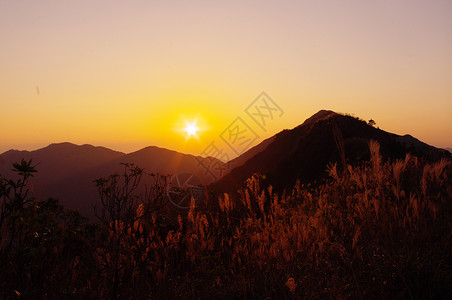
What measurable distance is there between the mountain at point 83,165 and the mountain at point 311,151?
3654 cm

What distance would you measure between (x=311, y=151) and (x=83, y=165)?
97.7m

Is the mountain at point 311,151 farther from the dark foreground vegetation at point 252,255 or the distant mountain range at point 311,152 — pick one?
the dark foreground vegetation at point 252,255

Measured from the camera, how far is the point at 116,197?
4402mm

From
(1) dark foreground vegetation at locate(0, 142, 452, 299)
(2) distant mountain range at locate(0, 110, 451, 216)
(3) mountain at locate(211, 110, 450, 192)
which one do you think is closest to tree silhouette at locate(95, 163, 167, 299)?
(1) dark foreground vegetation at locate(0, 142, 452, 299)

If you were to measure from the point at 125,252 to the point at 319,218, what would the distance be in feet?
7.37

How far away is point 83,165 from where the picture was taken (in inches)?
4193

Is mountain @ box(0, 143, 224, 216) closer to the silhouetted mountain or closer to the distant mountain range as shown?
Answer: the silhouetted mountain

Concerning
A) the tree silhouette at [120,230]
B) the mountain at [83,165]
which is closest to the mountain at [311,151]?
the tree silhouette at [120,230]

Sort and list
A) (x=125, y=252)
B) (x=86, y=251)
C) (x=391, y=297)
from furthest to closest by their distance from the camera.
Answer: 1. (x=86, y=251)
2. (x=125, y=252)
3. (x=391, y=297)

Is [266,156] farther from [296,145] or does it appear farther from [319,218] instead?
[319,218]

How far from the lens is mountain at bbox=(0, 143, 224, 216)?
74.7 meters

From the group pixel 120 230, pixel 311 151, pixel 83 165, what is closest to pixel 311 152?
pixel 311 151

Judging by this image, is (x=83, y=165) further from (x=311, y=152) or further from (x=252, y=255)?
(x=252, y=255)

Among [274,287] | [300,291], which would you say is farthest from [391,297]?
[274,287]
